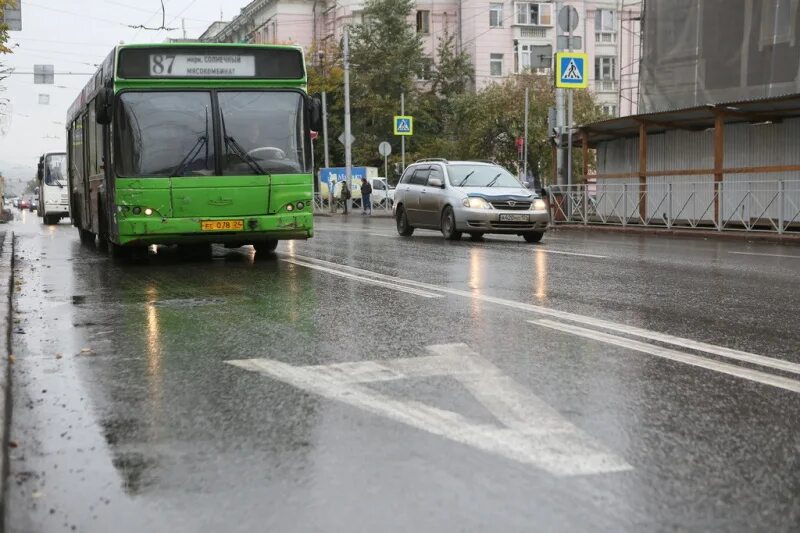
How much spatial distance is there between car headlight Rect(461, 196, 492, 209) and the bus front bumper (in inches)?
220

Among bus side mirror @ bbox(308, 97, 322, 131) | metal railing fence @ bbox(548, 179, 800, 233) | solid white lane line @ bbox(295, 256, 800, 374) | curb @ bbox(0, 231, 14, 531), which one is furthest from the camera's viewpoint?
metal railing fence @ bbox(548, 179, 800, 233)

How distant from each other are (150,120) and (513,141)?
42.9 m

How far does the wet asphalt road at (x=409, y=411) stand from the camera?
3609 millimetres

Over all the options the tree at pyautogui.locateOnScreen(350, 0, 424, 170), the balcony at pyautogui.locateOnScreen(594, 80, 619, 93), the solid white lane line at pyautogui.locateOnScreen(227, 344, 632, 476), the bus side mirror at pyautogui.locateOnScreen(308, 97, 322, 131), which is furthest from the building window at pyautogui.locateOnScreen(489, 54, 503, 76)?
the solid white lane line at pyautogui.locateOnScreen(227, 344, 632, 476)

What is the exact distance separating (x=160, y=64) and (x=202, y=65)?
0.59 meters

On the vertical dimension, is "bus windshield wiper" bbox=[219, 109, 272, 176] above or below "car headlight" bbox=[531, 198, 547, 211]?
above

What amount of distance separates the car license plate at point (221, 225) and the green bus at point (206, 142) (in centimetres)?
1

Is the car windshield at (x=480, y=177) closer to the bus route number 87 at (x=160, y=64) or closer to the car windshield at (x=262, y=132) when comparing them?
the car windshield at (x=262, y=132)

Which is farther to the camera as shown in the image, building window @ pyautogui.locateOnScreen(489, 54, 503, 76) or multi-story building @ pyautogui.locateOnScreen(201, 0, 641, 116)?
building window @ pyautogui.locateOnScreen(489, 54, 503, 76)

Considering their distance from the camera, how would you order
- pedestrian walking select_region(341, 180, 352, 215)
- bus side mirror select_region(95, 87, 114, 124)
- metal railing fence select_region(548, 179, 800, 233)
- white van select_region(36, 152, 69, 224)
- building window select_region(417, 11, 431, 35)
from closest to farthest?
bus side mirror select_region(95, 87, 114, 124) → metal railing fence select_region(548, 179, 800, 233) → white van select_region(36, 152, 69, 224) → pedestrian walking select_region(341, 180, 352, 215) → building window select_region(417, 11, 431, 35)

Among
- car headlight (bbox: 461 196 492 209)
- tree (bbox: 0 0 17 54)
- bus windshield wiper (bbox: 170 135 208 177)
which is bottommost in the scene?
car headlight (bbox: 461 196 492 209)

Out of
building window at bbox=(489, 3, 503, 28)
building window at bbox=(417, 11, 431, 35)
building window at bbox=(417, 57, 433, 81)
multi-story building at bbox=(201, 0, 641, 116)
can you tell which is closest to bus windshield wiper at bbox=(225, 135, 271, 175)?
multi-story building at bbox=(201, 0, 641, 116)

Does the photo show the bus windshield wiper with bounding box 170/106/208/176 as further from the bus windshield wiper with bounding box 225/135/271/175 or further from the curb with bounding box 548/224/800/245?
the curb with bounding box 548/224/800/245

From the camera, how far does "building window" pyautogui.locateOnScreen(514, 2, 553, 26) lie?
67812 mm
